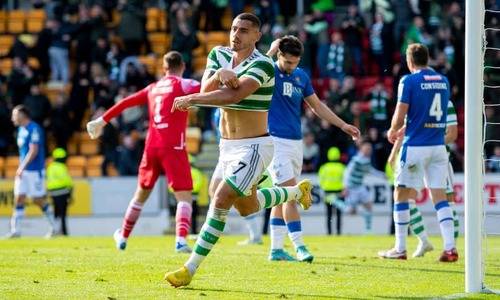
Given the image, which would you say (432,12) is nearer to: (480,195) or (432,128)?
(432,128)

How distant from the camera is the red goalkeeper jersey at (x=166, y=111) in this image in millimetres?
15852

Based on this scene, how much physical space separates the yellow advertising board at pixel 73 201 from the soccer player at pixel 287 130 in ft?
44.0

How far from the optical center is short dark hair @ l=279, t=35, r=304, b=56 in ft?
45.7

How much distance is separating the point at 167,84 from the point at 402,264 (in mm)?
4201

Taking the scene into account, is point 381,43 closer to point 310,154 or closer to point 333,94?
point 333,94

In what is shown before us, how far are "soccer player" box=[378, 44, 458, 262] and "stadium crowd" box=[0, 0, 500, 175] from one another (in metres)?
13.0

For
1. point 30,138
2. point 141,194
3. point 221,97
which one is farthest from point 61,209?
point 221,97

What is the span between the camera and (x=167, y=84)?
15953mm

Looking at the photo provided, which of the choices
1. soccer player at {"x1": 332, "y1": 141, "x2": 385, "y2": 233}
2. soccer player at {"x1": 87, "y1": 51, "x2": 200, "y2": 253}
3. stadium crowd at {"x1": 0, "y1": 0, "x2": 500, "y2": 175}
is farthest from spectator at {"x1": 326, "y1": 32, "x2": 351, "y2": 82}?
soccer player at {"x1": 87, "y1": 51, "x2": 200, "y2": 253}

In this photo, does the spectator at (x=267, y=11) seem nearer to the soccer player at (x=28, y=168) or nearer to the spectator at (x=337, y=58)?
the spectator at (x=337, y=58)

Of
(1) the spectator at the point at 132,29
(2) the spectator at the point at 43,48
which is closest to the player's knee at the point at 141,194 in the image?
(1) the spectator at the point at 132,29

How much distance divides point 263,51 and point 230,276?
18.7m

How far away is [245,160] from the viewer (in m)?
11.0

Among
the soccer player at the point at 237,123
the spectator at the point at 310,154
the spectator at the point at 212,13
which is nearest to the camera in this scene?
the soccer player at the point at 237,123
